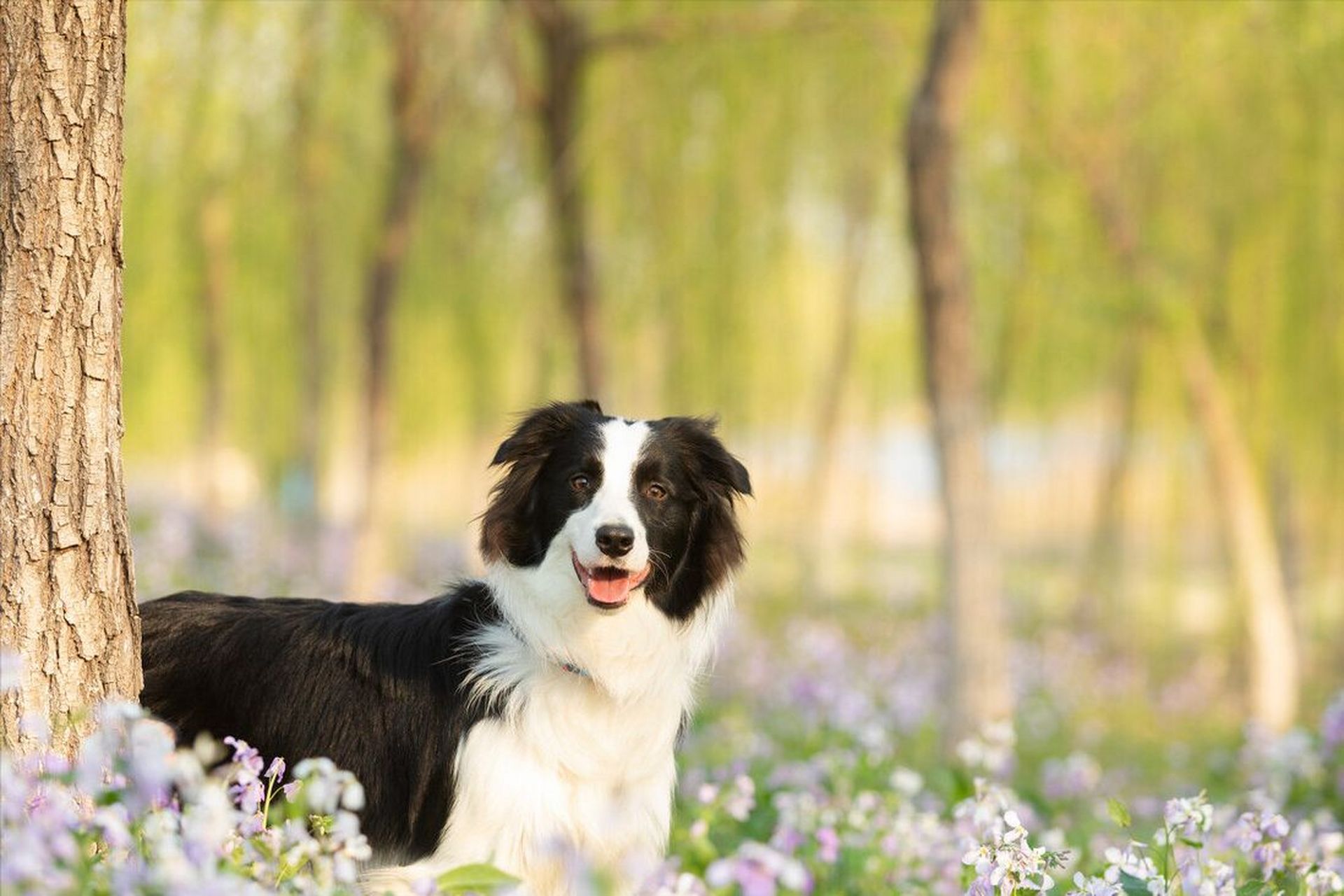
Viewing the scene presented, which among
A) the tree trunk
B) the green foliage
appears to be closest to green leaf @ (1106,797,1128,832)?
the green foliage

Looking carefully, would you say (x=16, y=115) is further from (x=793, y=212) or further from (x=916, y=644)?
(x=793, y=212)

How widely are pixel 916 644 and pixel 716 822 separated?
8.54 m

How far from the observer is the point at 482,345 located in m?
15.8

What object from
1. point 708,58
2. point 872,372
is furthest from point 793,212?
point 872,372

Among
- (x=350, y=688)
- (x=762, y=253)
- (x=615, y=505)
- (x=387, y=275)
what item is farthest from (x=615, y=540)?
(x=762, y=253)

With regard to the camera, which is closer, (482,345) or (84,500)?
(84,500)

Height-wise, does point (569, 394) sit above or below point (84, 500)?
above

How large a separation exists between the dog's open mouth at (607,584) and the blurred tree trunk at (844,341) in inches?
421

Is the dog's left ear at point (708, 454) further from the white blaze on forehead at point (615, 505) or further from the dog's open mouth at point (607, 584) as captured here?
the dog's open mouth at point (607, 584)

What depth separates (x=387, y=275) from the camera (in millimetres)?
10188

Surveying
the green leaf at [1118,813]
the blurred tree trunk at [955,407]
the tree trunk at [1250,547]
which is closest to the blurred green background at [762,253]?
the tree trunk at [1250,547]

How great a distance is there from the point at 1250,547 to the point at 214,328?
942 cm

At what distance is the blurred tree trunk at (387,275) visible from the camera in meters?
10.1

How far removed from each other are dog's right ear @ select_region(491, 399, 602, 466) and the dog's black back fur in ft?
1.33
